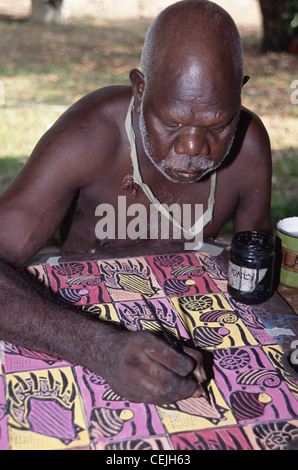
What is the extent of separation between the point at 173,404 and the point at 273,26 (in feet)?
23.7

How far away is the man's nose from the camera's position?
1461mm

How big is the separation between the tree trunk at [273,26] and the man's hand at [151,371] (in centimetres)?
669

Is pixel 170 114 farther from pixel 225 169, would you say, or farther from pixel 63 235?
pixel 63 235

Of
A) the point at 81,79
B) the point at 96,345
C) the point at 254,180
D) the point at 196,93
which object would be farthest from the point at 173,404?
the point at 81,79

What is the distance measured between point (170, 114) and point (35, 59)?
21.5ft

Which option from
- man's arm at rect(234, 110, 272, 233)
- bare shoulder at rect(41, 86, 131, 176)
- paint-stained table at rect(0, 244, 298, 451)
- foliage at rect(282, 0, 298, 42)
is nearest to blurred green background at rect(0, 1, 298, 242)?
foliage at rect(282, 0, 298, 42)

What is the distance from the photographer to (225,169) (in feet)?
6.35

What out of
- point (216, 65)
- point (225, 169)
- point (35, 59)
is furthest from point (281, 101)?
point (216, 65)

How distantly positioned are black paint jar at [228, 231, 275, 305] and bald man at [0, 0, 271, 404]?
0.24 meters

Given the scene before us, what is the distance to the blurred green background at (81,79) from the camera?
458 cm

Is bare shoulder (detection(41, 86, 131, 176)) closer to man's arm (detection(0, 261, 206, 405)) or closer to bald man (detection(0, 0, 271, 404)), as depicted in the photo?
bald man (detection(0, 0, 271, 404))

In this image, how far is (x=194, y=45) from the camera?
57.0 inches

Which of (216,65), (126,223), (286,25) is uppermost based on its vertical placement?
(216,65)
